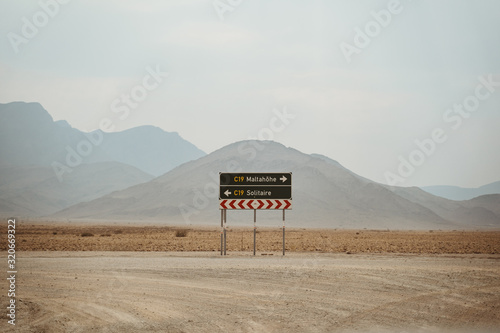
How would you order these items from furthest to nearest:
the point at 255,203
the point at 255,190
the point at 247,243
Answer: the point at 247,243 < the point at 255,190 < the point at 255,203

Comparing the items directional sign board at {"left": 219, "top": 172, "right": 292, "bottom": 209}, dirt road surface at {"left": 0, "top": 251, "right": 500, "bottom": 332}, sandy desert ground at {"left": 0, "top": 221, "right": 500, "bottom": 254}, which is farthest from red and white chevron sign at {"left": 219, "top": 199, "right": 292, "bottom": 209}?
sandy desert ground at {"left": 0, "top": 221, "right": 500, "bottom": 254}

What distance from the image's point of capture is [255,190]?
92.6 feet

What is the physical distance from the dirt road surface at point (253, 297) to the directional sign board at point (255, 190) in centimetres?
490

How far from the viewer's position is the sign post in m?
28.1

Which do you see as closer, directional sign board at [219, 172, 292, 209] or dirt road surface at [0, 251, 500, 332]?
dirt road surface at [0, 251, 500, 332]

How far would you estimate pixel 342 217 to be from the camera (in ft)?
530

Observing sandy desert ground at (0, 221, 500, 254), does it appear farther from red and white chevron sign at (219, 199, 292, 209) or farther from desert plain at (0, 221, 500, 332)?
desert plain at (0, 221, 500, 332)

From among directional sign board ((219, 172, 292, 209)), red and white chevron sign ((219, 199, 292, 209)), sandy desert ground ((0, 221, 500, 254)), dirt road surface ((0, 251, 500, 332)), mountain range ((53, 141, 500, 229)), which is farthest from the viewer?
mountain range ((53, 141, 500, 229))

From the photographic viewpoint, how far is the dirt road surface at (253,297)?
11625 mm

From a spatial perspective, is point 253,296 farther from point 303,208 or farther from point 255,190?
point 303,208

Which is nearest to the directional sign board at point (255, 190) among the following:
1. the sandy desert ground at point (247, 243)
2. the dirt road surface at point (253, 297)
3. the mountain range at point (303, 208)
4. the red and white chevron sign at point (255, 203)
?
the red and white chevron sign at point (255, 203)

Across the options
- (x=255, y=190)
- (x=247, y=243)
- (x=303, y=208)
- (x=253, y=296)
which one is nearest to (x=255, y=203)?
(x=255, y=190)

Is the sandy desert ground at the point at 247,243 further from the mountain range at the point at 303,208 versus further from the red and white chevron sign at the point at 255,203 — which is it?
the mountain range at the point at 303,208

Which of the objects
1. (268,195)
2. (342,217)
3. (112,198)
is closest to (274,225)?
(342,217)
